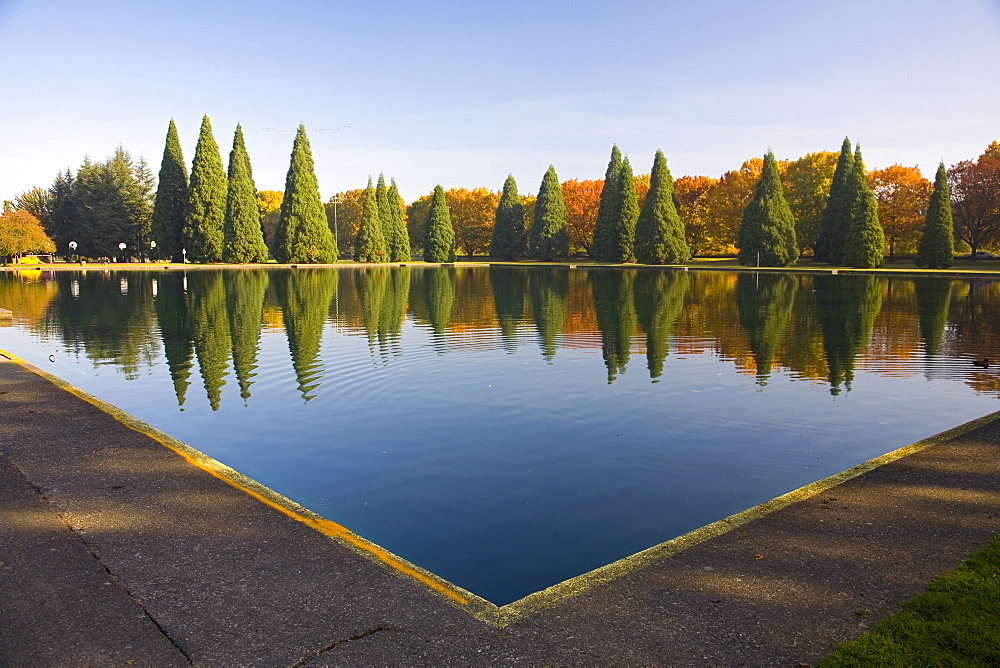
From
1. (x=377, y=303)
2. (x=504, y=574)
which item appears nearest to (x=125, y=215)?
(x=377, y=303)

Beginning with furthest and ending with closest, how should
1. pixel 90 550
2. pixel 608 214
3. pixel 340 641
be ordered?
pixel 608 214 → pixel 90 550 → pixel 340 641

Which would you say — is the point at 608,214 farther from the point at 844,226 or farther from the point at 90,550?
the point at 90,550

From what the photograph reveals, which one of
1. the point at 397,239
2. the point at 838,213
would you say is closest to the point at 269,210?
the point at 397,239

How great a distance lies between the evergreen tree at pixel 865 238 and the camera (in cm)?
5409

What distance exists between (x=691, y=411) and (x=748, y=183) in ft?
241

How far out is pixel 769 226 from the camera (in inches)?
2384

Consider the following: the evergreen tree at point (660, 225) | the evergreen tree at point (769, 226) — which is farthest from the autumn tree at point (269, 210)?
the evergreen tree at point (769, 226)

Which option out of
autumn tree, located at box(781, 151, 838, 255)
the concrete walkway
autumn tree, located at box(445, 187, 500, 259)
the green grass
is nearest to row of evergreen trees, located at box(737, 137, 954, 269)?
autumn tree, located at box(781, 151, 838, 255)

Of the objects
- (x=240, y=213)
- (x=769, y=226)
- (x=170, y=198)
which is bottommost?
(x=769, y=226)

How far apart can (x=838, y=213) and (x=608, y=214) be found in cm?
2129

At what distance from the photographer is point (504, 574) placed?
539 centimetres

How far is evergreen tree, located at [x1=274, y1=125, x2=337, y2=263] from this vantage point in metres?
64.7

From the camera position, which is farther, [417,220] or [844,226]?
[417,220]

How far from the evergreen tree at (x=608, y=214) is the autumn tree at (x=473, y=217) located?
83.0 ft
